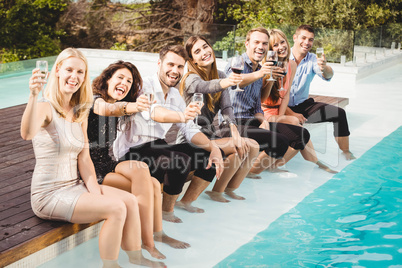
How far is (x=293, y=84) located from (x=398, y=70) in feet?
24.8

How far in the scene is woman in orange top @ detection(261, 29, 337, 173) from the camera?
5147 mm

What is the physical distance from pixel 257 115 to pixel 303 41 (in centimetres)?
125

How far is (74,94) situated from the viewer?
10.6 feet

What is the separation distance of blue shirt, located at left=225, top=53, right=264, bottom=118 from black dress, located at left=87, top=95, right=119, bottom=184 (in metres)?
1.57

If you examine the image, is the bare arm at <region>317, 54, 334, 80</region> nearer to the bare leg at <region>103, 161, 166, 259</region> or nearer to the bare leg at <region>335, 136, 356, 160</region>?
the bare leg at <region>335, 136, 356, 160</region>

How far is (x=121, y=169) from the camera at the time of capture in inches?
141

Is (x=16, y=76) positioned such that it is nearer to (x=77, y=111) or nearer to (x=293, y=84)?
(x=293, y=84)

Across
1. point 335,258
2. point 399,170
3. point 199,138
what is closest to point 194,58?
point 199,138

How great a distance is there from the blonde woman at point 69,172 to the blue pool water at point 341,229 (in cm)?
80

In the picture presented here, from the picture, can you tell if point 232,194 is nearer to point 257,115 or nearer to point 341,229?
point 257,115

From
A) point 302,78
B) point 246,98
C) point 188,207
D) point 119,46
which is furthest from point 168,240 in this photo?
point 119,46

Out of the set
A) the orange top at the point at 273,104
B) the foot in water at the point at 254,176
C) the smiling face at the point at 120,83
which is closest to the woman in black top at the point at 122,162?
the smiling face at the point at 120,83

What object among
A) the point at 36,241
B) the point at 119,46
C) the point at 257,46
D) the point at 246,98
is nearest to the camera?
the point at 36,241

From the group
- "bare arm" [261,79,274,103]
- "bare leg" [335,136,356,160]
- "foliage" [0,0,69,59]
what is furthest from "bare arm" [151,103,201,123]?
"foliage" [0,0,69,59]
